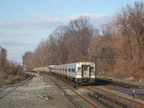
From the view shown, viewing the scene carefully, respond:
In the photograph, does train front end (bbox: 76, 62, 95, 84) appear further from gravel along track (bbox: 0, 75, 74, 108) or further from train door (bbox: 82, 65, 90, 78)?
gravel along track (bbox: 0, 75, 74, 108)

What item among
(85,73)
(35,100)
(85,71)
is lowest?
(35,100)

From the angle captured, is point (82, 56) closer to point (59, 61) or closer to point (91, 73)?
→ point (59, 61)

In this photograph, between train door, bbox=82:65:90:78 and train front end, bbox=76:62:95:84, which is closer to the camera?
train front end, bbox=76:62:95:84

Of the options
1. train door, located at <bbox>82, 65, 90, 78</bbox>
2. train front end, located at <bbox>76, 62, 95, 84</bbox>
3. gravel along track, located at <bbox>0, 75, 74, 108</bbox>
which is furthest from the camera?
train door, located at <bbox>82, 65, 90, 78</bbox>

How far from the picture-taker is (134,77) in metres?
39.9

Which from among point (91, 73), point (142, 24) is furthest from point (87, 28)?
point (91, 73)

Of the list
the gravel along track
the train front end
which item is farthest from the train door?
the gravel along track

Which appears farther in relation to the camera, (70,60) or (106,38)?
(70,60)

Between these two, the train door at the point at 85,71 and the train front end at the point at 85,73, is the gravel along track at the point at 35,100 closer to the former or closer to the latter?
the train front end at the point at 85,73

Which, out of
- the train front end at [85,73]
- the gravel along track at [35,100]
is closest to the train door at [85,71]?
the train front end at [85,73]

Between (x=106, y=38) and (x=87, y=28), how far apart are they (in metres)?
21.9

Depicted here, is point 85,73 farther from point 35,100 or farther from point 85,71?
point 35,100

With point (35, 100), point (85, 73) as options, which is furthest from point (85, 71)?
point (35, 100)

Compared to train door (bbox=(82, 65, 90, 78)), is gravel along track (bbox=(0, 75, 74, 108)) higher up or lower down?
lower down
